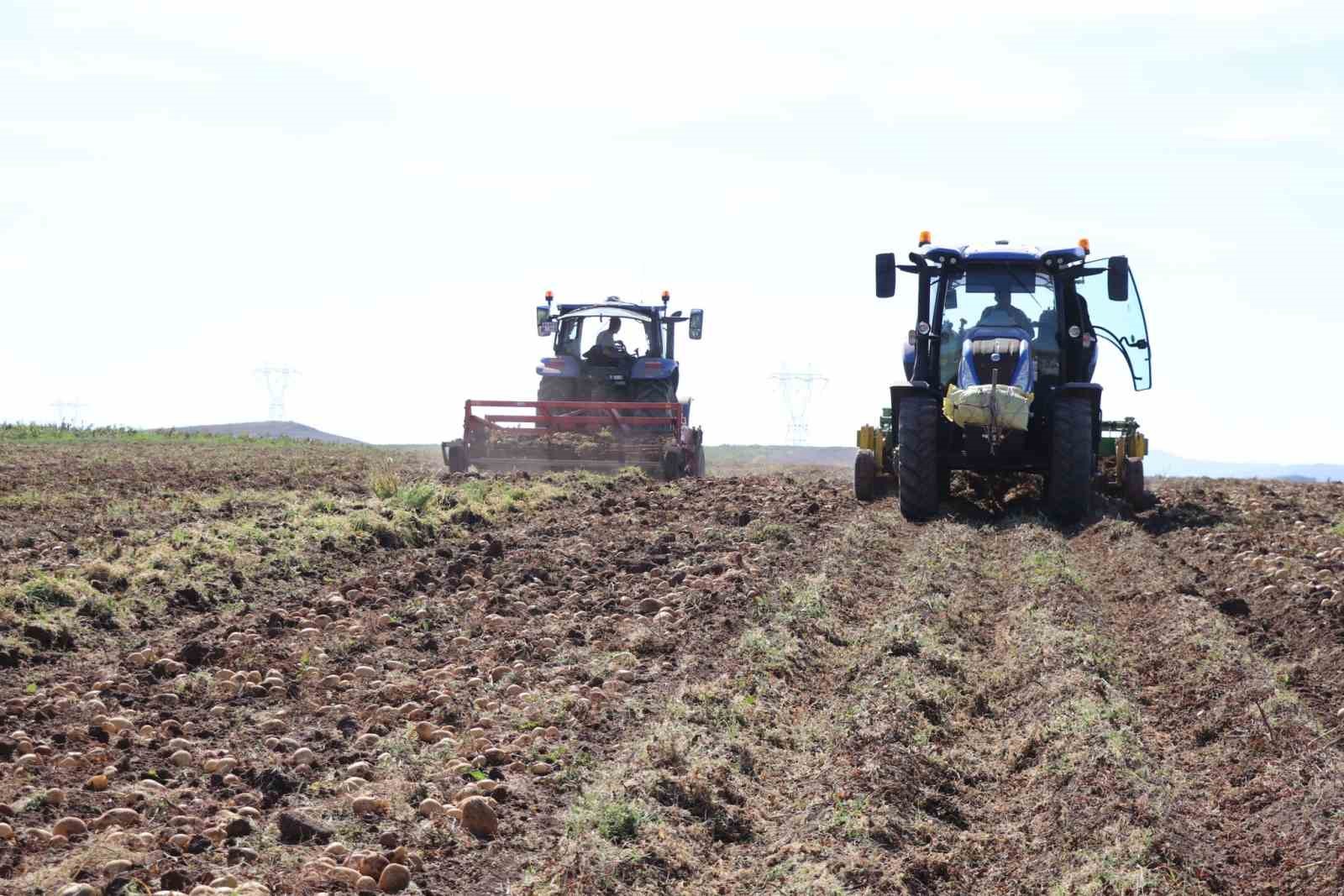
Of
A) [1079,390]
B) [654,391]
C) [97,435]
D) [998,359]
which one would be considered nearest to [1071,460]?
[1079,390]

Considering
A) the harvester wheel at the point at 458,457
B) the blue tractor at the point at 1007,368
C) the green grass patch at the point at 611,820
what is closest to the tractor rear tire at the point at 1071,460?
the blue tractor at the point at 1007,368

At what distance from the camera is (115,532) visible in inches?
467

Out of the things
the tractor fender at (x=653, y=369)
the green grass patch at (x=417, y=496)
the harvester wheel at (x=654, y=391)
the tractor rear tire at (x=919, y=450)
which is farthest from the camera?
the harvester wheel at (x=654, y=391)

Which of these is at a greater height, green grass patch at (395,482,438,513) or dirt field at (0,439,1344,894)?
green grass patch at (395,482,438,513)

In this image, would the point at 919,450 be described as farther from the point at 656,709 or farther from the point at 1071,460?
the point at 656,709

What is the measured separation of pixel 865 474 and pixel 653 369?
20.4 ft

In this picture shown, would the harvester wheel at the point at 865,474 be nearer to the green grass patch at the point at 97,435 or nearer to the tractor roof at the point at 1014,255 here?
the tractor roof at the point at 1014,255

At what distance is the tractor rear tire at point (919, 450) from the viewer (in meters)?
14.6

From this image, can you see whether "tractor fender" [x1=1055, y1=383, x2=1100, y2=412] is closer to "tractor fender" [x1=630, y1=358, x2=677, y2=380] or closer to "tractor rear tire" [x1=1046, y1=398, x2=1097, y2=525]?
"tractor rear tire" [x1=1046, y1=398, x2=1097, y2=525]

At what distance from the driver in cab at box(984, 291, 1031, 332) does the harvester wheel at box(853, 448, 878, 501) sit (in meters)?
2.43

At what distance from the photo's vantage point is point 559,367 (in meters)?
22.1

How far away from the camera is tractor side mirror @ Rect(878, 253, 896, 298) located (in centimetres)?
1477

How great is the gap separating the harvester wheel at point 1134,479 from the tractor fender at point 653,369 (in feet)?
26.7

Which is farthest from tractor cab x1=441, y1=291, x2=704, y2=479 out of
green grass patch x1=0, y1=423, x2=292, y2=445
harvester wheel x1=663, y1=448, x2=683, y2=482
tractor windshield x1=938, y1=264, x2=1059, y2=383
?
green grass patch x1=0, y1=423, x2=292, y2=445
